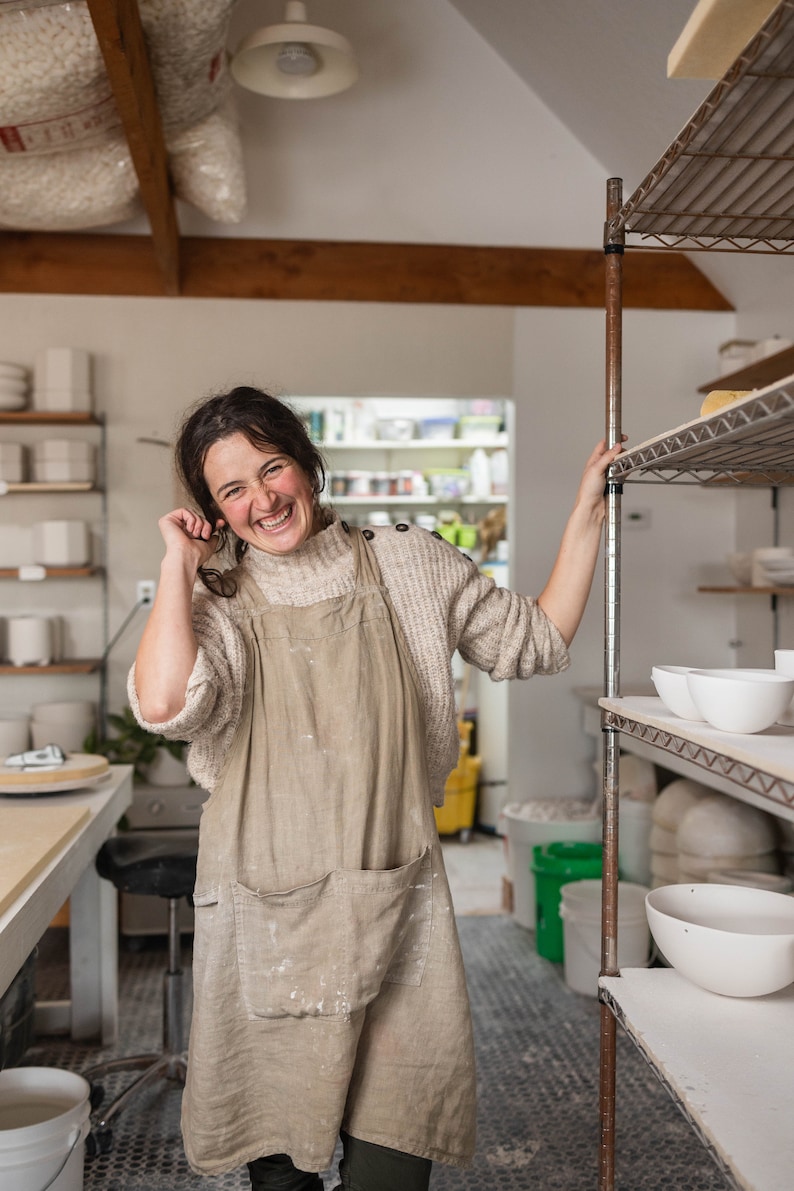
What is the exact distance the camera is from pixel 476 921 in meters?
4.06

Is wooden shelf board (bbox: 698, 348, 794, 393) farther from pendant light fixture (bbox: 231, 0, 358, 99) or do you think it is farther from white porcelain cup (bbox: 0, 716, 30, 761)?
white porcelain cup (bbox: 0, 716, 30, 761)

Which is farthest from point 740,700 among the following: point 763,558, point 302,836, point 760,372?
point 760,372

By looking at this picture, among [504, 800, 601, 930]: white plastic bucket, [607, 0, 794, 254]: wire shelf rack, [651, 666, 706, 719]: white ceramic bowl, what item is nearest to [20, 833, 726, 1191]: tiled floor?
[504, 800, 601, 930]: white plastic bucket

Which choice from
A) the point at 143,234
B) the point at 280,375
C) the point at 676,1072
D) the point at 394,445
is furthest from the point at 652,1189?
the point at 394,445

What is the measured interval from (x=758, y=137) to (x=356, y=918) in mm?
1179

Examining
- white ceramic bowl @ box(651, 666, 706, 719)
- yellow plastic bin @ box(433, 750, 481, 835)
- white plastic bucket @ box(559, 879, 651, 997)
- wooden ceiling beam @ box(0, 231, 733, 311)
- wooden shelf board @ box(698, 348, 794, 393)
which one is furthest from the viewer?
yellow plastic bin @ box(433, 750, 481, 835)

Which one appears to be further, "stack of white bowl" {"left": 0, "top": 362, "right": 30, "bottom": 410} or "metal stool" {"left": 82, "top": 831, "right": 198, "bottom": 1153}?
"stack of white bowl" {"left": 0, "top": 362, "right": 30, "bottom": 410}

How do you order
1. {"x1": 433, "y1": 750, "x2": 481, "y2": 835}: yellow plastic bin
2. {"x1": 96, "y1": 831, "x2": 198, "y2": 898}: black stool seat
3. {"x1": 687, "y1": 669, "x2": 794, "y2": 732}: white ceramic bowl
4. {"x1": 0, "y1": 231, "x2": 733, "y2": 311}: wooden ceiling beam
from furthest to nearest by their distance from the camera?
{"x1": 433, "y1": 750, "x2": 481, "y2": 835}: yellow plastic bin < {"x1": 0, "y1": 231, "x2": 733, "y2": 311}: wooden ceiling beam < {"x1": 96, "y1": 831, "x2": 198, "y2": 898}: black stool seat < {"x1": 687, "y1": 669, "x2": 794, "y2": 732}: white ceramic bowl

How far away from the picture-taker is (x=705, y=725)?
1313 millimetres

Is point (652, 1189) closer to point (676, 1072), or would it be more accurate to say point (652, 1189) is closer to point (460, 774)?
point (676, 1072)

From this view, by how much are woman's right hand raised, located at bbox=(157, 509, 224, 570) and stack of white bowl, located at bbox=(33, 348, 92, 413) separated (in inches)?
96.5

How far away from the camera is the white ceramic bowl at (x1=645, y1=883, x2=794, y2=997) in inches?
54.0

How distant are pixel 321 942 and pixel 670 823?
212 cm

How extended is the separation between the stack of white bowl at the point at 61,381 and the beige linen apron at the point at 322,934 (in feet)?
8.57
